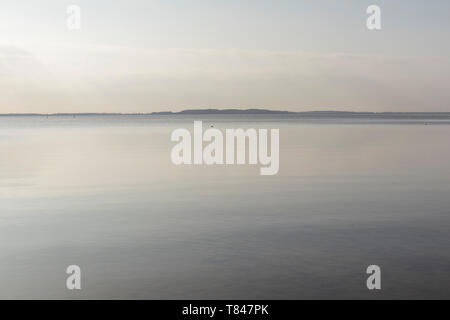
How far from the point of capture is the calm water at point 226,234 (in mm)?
14469

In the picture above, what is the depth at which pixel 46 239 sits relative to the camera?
19484 mm

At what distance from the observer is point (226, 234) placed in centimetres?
1992

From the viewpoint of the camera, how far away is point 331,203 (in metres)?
26.2

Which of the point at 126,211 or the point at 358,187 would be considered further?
the point at 358,187

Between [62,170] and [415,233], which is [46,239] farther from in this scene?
[62,170]

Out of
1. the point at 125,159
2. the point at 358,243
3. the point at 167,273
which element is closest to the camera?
the point at 167,273

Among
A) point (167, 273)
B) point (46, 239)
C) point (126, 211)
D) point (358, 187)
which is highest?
point (358, 187)

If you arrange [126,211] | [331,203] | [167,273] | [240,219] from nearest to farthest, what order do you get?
[167,273] < [240,219] < [126,211] < [331,203]

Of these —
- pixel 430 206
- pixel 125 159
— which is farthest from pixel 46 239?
pixel 125 159

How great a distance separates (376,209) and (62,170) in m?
25.4

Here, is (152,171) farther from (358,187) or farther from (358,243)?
(358,243)

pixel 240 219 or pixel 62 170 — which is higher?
pixel 62 170

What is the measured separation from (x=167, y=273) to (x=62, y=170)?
91.7 ft

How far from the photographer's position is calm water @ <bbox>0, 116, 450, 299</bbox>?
47.5ft
